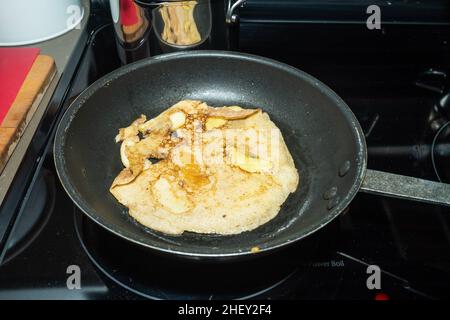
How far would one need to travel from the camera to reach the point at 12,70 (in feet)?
3.36

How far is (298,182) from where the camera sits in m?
0.89

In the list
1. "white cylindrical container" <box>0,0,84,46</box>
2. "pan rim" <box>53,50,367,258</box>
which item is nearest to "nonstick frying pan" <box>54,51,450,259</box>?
"pan rim" <box>53,50,367,258</box>

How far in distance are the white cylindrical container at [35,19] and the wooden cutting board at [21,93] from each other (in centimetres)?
9

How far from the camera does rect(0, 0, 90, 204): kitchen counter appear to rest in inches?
34.3

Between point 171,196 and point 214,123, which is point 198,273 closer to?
point 171,196

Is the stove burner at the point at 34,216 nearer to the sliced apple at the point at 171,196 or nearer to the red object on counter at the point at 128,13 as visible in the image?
the sliced apple at the point at 171,196

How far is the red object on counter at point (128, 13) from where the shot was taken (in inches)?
39.1

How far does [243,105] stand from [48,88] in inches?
18.0

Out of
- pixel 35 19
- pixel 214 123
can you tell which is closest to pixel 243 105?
pixel 214 123

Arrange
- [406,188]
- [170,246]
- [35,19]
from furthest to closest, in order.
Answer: [35,19] < [406,188] < [170,246]

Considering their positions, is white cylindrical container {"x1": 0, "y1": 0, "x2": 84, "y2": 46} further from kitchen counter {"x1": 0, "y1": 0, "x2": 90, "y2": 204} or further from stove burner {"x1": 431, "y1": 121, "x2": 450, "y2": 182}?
stove burner {"x1": 431, "y1": 121, "x2": 450, "y2": 182}

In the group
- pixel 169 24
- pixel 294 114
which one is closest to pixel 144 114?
pixel 169 24

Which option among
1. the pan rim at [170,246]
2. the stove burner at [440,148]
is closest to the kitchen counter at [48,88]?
the pan rim at [170,246]

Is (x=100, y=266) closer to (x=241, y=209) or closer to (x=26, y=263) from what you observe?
(x=26, y=263)
